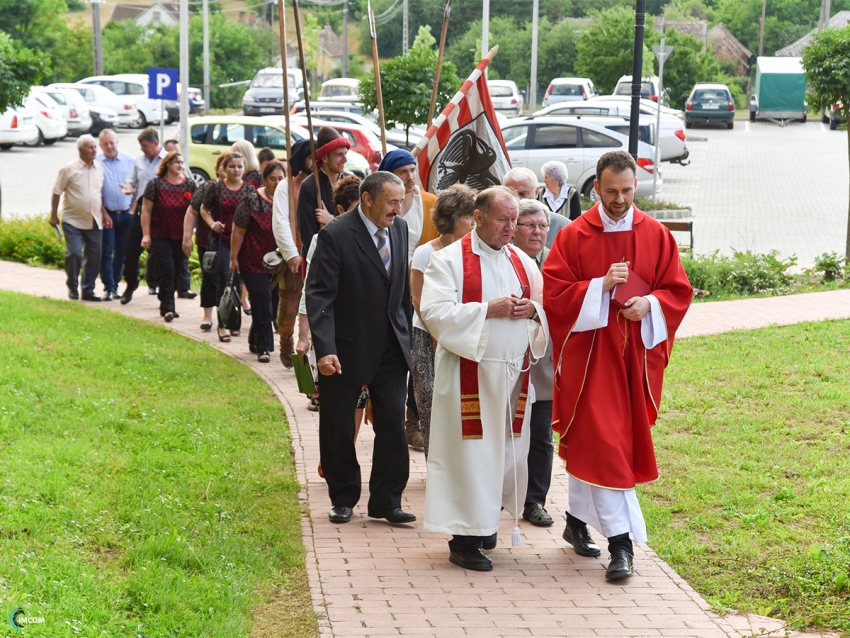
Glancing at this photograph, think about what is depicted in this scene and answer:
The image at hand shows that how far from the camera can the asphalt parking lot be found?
67.5 feet

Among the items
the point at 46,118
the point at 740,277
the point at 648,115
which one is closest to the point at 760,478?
the point at 740,277

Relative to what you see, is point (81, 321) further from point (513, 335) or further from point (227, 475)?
point (513, 335)

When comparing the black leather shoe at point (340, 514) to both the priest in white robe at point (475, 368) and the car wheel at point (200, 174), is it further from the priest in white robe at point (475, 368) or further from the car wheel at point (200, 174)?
the car wheel at point (200, 174)

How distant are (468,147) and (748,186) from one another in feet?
73.2

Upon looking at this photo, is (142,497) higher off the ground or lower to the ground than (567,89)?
lower

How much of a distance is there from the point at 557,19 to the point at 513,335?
85023 millimetres

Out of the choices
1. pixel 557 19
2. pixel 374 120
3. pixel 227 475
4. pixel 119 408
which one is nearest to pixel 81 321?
pixel 119 408

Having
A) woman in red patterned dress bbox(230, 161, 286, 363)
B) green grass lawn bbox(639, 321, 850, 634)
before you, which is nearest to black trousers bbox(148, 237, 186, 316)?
woman in red patterned dress bbox(230, 161, 286, 363)

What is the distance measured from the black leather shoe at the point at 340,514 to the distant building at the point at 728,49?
7447 cm

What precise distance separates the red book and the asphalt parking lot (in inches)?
494

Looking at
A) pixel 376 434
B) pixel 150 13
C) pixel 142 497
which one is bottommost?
pixel 142 497

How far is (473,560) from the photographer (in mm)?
5578

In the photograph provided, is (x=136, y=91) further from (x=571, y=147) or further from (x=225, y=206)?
(x=225, y=206)

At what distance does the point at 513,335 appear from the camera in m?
5.59
